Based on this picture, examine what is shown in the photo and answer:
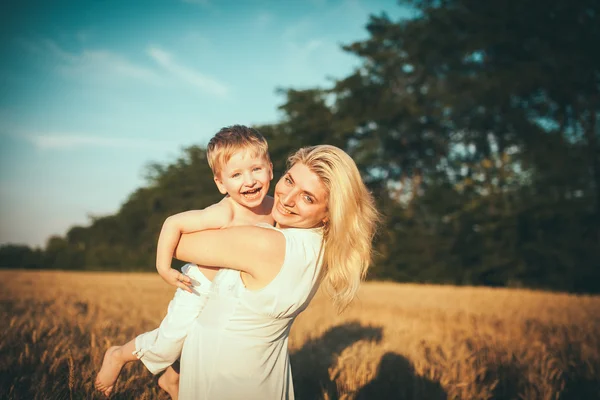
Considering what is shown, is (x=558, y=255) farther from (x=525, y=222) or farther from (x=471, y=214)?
(x=471, y=214)

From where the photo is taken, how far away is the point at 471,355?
204 inches

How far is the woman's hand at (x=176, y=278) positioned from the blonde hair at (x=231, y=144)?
0.88 meters

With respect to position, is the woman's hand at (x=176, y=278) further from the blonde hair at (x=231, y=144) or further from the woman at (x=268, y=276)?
the blonde hair at (x=231, y=144)

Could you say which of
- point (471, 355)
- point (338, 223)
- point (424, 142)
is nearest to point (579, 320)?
point (471, 355)

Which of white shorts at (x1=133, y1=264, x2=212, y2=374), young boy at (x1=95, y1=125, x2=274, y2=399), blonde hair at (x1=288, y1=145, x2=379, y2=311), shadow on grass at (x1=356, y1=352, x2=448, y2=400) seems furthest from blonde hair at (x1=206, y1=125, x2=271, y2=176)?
shadow on grass at (x1=356, y1=352, x2=448, y2=400)

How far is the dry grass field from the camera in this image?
A: 359 cm

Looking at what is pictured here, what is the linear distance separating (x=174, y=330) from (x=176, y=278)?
33 centimetres

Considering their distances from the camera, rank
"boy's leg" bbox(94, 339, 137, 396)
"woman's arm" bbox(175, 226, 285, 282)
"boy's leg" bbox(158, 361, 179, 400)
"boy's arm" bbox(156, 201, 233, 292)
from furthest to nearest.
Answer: "boy's leg" bbox(158, 361, 179, 400) → "boy's leg" bbox(94, 339, 137, 396) → "boy's arm" bbox(156, 201, 233, 292) → "woman's arm" bbox(175, 226, 285, 282)

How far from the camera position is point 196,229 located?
8.66 feet

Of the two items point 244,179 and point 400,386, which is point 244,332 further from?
point 400,386

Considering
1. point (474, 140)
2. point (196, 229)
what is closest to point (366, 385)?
point (196, 229)

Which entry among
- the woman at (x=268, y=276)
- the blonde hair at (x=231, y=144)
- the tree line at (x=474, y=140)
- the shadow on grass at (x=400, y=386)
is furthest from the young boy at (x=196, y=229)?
the tree line at (x=474, y=140)

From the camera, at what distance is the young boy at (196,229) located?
263cm

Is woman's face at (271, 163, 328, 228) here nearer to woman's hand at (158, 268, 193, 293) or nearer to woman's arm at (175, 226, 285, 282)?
woman's arm at (175, 226, 285, 282)
